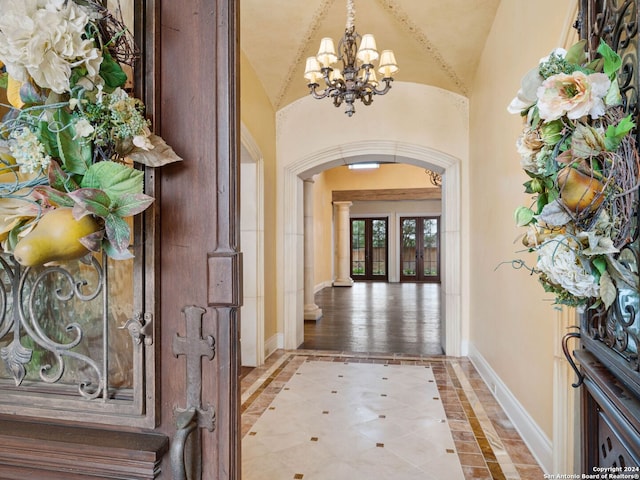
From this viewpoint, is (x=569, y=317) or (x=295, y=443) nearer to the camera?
(x=569, y=317)

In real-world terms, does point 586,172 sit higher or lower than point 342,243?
higher

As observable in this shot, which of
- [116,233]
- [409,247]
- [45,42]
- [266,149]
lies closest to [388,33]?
[266,149]

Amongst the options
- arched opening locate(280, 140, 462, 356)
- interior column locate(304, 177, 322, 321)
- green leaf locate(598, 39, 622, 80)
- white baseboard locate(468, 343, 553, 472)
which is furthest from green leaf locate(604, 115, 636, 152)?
interior column locate(304, 177, 322, 321)

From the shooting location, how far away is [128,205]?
679mm

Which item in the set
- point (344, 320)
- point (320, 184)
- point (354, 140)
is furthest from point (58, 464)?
point (320, 184)

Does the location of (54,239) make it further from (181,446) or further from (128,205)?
(181,446)

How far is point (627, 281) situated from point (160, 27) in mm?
1113

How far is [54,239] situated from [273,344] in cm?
467

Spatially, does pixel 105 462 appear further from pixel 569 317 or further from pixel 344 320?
pixel 344 320

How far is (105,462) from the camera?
748mm

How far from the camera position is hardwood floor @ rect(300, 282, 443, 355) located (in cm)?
538

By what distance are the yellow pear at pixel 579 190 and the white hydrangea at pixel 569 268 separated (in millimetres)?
78

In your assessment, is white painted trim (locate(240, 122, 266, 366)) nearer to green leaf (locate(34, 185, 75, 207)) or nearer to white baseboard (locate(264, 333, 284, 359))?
white baseboard (locate(264, 333, 284, 359))

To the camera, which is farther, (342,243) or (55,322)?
(342,243)
